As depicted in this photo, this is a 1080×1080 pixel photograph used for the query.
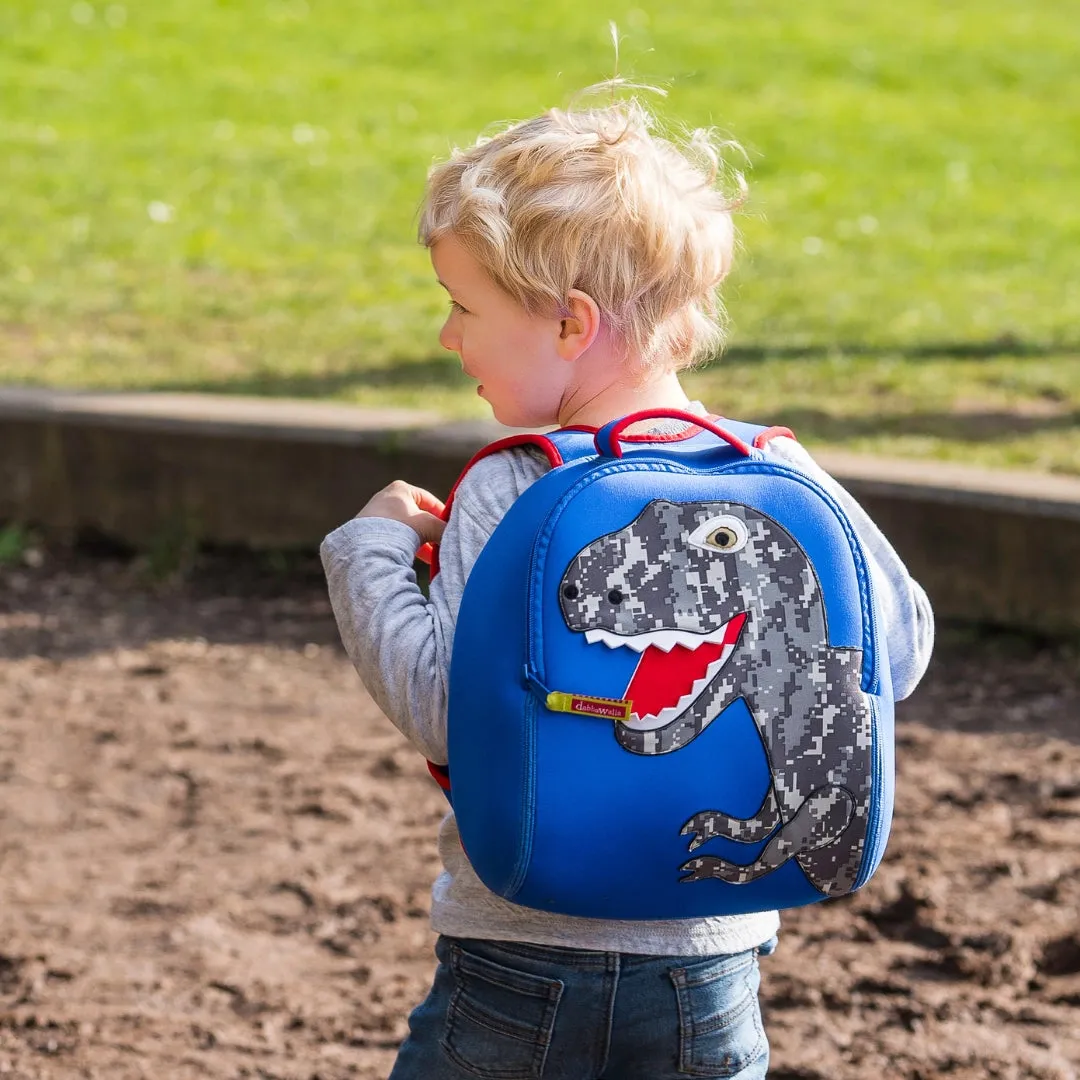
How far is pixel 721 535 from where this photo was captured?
5.04 ft

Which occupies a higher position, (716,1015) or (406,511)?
(406,511)

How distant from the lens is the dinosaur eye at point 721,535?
1.53 metres

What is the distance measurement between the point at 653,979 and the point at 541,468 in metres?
0.55

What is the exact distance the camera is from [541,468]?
5.41 feet

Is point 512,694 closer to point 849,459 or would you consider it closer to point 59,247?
point 849,459

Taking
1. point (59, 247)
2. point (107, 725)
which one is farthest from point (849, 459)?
point (59, 247)

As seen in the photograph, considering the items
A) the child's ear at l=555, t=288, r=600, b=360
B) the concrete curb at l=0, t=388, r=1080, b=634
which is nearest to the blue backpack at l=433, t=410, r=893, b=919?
the child's ear at l=555, t=288, r=600, b=360

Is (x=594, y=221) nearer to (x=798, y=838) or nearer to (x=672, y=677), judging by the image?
(x=672, y=677)

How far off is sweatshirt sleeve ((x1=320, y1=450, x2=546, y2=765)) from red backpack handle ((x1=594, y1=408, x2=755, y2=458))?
0.10 m

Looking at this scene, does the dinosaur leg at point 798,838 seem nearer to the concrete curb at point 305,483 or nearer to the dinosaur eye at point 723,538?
the dinosaur eye at point 723,538

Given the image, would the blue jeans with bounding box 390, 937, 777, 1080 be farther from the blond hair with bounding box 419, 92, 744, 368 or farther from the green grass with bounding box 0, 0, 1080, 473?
the green grass with bounding box 0, 0, 1080, 473

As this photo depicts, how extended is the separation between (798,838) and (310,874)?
1980 millimetres

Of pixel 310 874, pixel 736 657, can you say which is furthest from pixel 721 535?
pixel 310 874

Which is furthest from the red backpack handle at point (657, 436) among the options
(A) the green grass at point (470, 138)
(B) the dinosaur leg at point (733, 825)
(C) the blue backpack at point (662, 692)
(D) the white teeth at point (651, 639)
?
(A) the green grass at point (470, 138)
